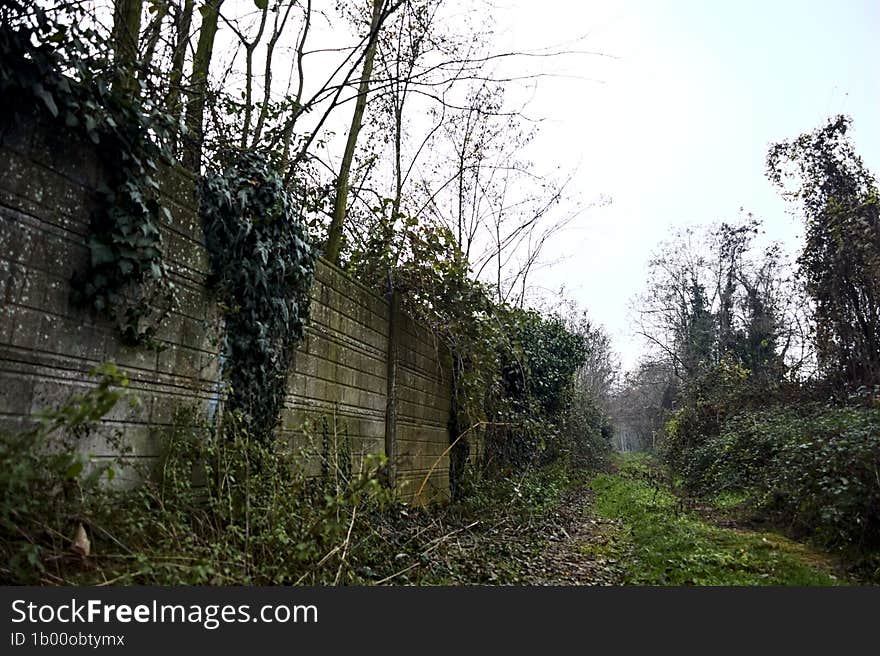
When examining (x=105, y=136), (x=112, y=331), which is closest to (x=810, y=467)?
(x=112, y=331)

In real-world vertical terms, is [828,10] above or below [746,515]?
above

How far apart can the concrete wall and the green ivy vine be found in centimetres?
8

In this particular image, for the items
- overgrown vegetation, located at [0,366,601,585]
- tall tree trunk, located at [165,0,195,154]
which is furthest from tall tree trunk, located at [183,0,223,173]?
overgrown vegetation, located at [0,366,601,585]

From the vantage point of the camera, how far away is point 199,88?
4469mm

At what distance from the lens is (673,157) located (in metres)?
10.3

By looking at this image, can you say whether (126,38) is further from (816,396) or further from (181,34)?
(816,396)

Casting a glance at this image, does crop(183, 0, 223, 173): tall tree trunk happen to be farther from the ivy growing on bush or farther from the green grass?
the green grass

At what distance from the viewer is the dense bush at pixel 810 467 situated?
17.3ft

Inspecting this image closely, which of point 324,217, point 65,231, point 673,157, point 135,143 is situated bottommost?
point 65,231

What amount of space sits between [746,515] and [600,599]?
5.53 metres

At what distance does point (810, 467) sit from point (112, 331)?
7021 millimetres

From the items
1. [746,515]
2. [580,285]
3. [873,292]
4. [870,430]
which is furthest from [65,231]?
[580,285]

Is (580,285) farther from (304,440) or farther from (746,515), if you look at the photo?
(304,440)

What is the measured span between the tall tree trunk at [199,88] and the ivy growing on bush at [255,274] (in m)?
0.30
